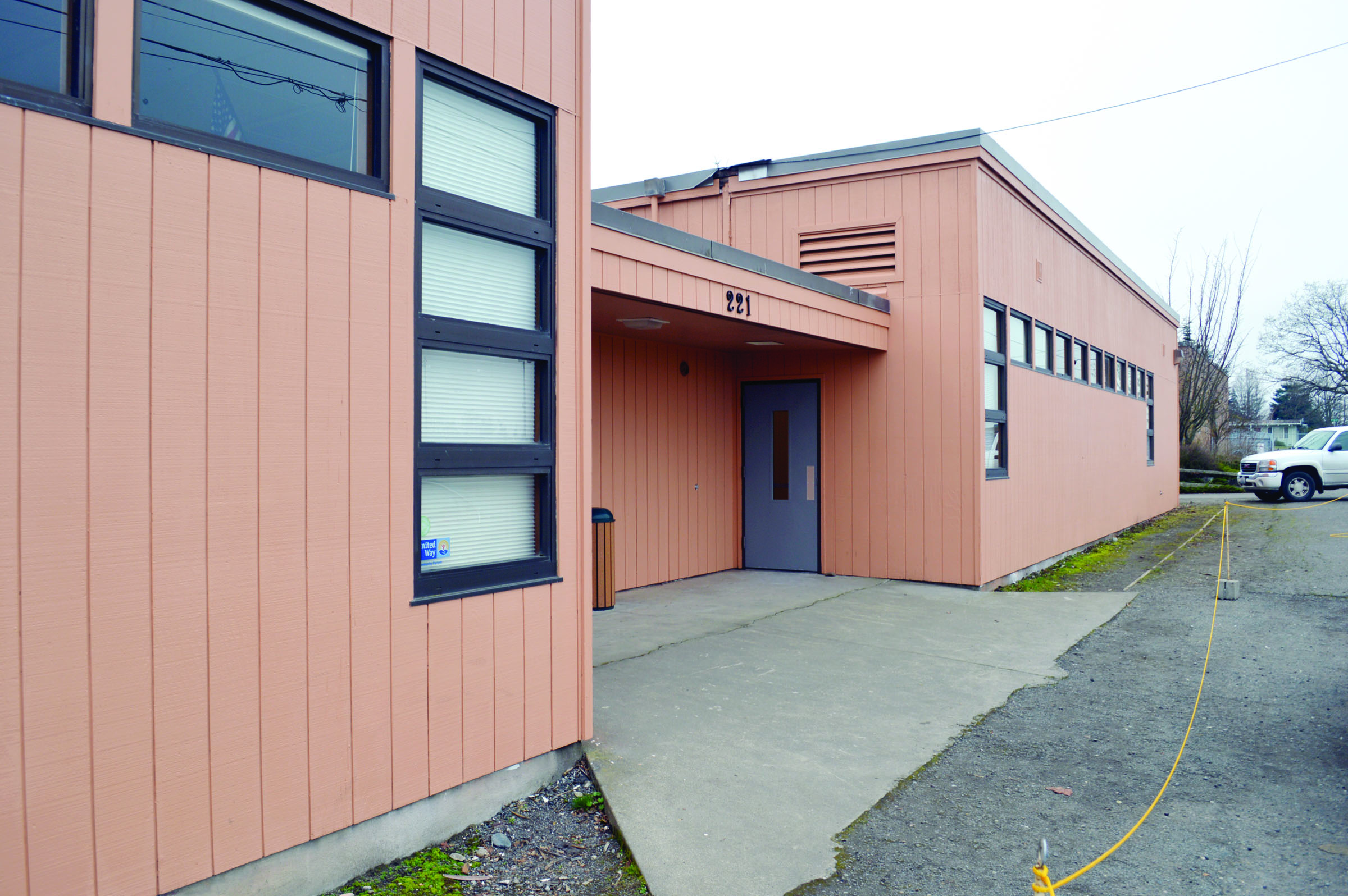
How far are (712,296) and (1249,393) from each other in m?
61.7

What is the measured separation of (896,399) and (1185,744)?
5508 millimetres

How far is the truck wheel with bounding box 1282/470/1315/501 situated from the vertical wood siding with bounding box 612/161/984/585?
584 inches

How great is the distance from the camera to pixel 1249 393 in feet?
184

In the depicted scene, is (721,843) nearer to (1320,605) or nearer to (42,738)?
(42,738)

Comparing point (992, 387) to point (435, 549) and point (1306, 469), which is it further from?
point (1306, 469)

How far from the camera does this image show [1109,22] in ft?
48.8

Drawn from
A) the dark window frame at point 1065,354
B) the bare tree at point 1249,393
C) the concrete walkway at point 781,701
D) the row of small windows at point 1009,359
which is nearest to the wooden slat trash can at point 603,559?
the concrete walkway at point 781,701

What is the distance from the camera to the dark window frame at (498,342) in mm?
3520

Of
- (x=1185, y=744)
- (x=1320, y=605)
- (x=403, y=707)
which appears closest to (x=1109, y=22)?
(x=1320, y=605)

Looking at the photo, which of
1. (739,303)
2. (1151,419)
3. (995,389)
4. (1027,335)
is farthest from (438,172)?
(1151,419)

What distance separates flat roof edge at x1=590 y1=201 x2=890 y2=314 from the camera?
583 centimetres

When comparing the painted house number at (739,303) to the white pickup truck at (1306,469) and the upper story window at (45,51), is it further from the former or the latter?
the white pickup truck at (1306,469)

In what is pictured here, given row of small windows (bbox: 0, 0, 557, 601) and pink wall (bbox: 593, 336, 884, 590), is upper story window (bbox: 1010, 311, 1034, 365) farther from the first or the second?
row of small windows (bbox: 0, 0, 557, 601)

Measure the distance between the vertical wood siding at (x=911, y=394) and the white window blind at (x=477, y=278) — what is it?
20.7 ft
